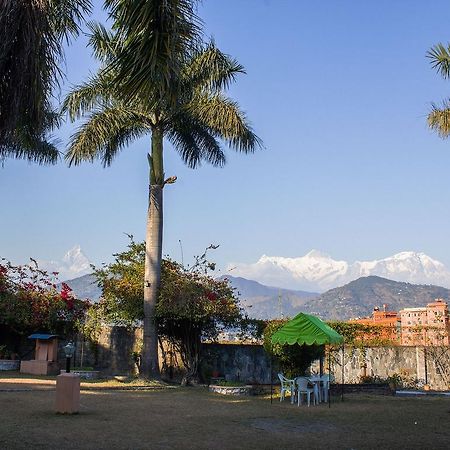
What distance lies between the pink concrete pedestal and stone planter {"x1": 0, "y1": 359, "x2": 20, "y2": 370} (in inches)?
488

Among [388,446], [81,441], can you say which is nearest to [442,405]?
[388,446]

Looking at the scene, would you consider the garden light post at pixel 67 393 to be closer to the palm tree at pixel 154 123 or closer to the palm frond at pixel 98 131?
the palm tree at pixel 154 123

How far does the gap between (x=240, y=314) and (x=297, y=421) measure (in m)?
8.53

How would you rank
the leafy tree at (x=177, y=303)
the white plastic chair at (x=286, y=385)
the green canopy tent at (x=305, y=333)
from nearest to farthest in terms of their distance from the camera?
the green canopy tent at (x=305, y=333) < the white plastic chair at (x=286, y=385) < the leafy tree at (x=177, y=303)

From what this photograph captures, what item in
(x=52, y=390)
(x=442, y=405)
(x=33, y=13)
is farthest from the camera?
(x=52, y=390)

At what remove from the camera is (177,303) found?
1925 cm

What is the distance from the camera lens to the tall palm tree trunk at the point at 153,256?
19703 mm

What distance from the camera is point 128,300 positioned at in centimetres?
2106

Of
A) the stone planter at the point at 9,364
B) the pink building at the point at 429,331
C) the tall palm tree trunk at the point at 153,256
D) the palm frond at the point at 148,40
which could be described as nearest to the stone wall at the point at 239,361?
the tall palm tree trunk at the point at 153,256

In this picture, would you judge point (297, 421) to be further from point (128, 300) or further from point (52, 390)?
point (128, 300)

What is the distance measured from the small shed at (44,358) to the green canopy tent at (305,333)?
33.8ft

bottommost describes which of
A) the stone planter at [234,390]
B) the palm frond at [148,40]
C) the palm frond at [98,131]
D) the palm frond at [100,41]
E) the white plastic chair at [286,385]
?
the stone planter at [234,390]

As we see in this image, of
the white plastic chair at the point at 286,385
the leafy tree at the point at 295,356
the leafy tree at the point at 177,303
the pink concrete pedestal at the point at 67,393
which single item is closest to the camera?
the pink concrete pedestal at the point at 67,393

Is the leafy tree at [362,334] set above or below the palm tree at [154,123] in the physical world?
below
